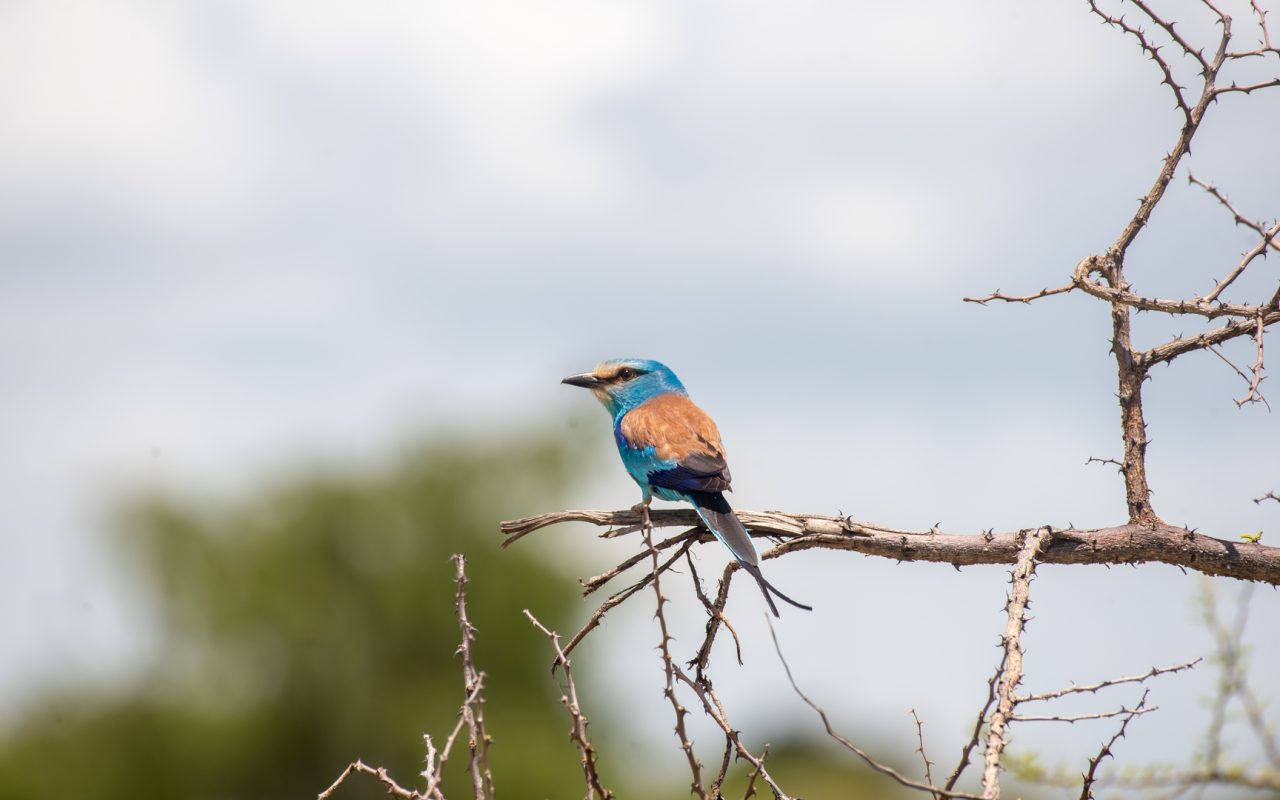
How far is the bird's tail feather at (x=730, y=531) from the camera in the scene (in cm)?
386

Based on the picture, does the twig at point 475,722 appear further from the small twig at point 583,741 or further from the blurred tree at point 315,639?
the blurred tree at point 315,639

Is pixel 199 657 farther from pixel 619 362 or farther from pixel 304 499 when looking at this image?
pixel 619 362

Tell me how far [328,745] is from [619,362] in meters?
20.1

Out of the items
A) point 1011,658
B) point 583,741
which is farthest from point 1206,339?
point 583,741

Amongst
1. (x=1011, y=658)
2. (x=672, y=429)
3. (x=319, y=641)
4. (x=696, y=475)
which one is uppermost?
(x=672, y=429)

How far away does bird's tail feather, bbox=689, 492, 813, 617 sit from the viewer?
12.6ft

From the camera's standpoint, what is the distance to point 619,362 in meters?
6.06

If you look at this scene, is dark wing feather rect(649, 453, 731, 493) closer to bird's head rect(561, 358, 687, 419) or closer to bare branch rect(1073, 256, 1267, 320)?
bird's head rect(561, 358, 687, 419)

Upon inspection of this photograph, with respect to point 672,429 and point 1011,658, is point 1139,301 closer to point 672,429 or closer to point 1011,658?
point 1011,658

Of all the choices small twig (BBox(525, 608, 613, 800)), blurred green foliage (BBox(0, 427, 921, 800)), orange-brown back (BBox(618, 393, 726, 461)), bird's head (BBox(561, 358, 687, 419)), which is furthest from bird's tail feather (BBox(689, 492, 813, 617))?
blurred green foliage (BBox(0, 427, 921, 800))

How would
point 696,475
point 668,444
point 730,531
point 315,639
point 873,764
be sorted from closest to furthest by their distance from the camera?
point 873,764, point 730,531, point 696,475, point 668,444, point 315,639

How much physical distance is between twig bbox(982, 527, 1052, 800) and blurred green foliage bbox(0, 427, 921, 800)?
1875 centimetres

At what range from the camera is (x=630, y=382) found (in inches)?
238

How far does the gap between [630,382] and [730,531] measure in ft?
6.10
